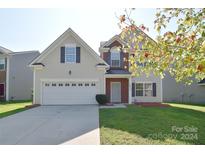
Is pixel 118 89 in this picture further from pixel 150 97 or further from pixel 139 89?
pixel 150 97

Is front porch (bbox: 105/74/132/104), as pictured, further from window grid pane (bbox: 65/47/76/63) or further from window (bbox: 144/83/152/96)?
window grid pane (bbox: 65/47/76/63)

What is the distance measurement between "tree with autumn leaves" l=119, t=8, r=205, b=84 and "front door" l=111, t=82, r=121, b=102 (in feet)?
52.4

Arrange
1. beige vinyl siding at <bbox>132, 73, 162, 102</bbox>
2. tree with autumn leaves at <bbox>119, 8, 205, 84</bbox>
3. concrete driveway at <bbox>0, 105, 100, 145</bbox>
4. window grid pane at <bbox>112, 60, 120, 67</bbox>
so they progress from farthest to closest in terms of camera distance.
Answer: beige vinyl siding at <bbox>132, 73, 162, 102</bbox> → window grid pane at <bbox>112, 60, 120, 67</bbox> → concrete driveway at <bbox>0, 105, 100, 145</bbox> → tree with autumn leaves at <bbox>119, 8, 205, 84</bbox>

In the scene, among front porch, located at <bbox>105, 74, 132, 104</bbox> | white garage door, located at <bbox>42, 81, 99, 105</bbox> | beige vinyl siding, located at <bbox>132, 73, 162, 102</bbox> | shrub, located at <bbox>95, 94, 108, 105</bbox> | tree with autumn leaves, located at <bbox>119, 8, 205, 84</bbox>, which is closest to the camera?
tree with autumn leaves, located at <bbox>119, 8, 205, 84</bbox>

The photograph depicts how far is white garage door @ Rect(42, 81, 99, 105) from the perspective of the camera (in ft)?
61.7

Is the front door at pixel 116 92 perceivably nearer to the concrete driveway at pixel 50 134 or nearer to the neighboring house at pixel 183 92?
the neighboring house at pixel 183 92

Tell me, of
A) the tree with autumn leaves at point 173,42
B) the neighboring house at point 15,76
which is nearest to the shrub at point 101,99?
the tree with autumn leaves at point 173,42

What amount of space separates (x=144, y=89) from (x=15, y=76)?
51.5 feet

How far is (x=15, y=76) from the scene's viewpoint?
90.2 ft

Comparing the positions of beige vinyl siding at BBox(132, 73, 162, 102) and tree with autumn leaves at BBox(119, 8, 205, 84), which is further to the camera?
beige vinyl siding at BBox(132, 73, 162, 102)

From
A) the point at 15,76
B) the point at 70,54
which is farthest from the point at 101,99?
the point at 15,76

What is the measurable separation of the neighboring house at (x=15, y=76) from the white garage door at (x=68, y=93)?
1009 centimetres

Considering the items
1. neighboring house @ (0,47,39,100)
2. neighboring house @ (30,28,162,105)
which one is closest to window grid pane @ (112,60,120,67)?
neighboring house @ (30,28,162,105)
